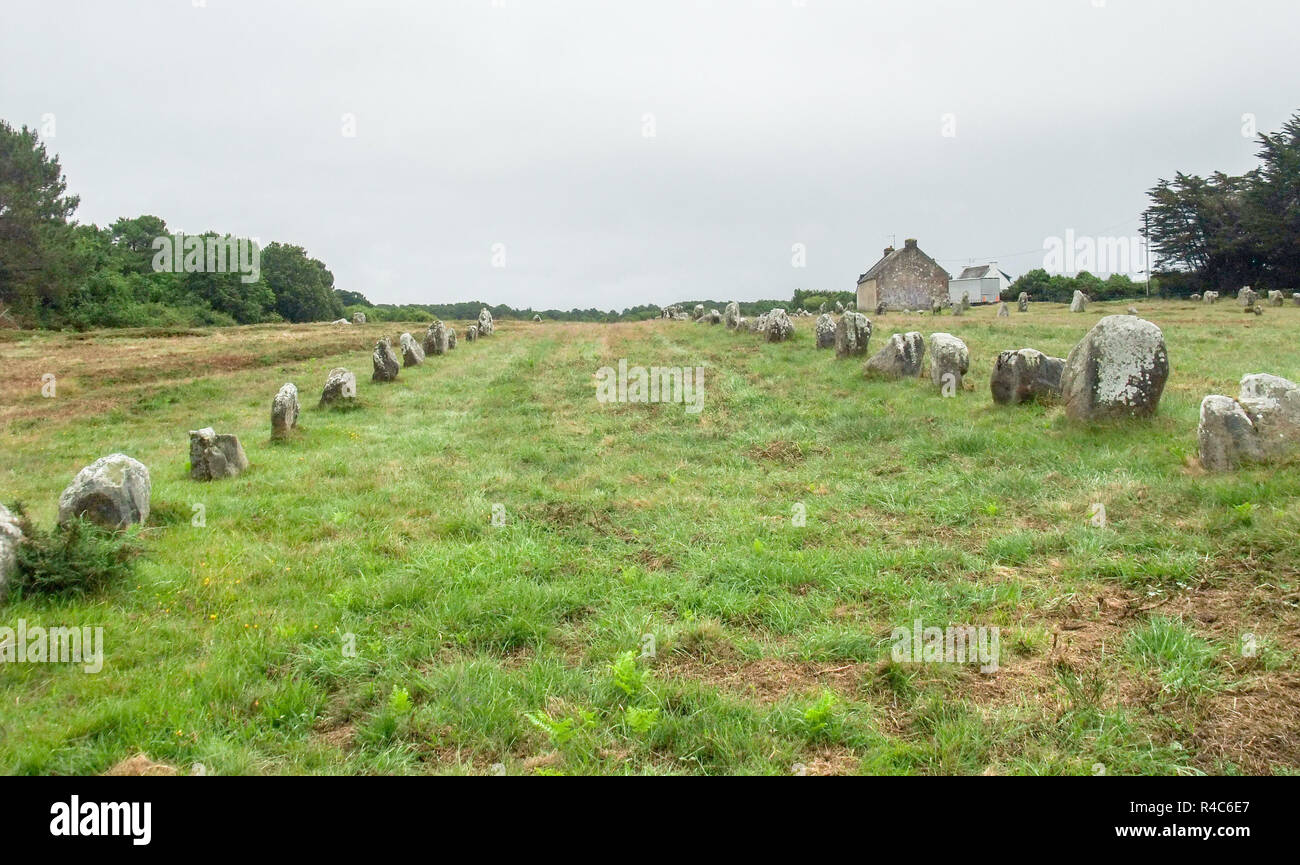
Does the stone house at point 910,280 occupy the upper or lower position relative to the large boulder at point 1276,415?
upper

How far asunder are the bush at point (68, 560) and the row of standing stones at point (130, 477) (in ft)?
0.32

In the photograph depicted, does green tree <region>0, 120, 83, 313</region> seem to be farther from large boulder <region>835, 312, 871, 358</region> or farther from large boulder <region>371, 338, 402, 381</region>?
large boulder <region>835, 312, 871, 358</region>

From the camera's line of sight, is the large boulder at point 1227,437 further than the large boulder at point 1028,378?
No

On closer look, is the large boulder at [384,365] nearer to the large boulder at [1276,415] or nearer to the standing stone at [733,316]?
the standing stone at [733,316]

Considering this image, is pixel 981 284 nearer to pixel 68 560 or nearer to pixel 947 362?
pixel 947 362

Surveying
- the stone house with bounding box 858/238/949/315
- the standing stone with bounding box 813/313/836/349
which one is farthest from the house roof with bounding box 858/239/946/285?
the standing stone with bounding box 813/313/836/349

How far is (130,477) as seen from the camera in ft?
25.8

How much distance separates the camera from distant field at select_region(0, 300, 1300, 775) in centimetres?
407

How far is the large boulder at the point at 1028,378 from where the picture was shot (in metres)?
12.4

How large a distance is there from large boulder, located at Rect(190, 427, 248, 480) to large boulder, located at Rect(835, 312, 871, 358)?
14971mm

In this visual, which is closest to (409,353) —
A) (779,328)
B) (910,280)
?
(779,328)

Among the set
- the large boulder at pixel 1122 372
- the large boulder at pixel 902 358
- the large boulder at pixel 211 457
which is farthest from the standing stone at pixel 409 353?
the large boulder at pixel 1122 372

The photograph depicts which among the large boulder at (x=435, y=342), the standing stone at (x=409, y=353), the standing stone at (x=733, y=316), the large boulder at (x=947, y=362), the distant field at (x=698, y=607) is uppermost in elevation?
the standing stone at (x=733, y=316)
